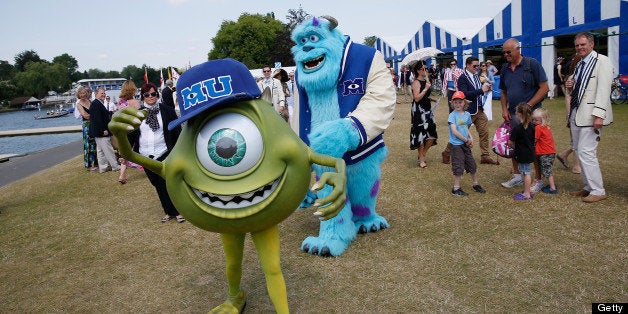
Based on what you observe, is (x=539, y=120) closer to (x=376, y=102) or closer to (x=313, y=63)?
(x=376, y=102)

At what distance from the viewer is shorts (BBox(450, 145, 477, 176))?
4.97 m

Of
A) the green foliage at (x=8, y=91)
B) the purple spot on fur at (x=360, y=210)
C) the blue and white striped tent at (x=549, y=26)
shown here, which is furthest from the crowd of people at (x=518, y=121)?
the green foliage at (x=8, y=91)

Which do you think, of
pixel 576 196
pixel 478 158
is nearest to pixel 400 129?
pixel 478 158

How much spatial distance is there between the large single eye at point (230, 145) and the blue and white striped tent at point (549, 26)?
476 inches

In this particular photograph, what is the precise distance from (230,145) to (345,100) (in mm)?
1563

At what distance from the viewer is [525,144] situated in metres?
4.64

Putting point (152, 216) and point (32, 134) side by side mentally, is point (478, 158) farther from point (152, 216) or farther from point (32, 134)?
point (32, 134)

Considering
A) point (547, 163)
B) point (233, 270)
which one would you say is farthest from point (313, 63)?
point (547, 163)

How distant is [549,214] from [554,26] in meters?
11.3

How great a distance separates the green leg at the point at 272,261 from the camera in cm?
238

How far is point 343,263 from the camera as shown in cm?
336

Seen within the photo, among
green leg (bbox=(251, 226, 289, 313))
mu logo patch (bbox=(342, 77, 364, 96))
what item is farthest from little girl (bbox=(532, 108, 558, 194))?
green leg (bbox=(251, 226, 289, 313))

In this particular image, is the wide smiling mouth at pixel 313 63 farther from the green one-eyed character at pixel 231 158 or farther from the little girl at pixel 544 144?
the little girl at pixel 544 144

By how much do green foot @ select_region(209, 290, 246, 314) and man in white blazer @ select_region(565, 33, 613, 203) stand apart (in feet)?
11.8
